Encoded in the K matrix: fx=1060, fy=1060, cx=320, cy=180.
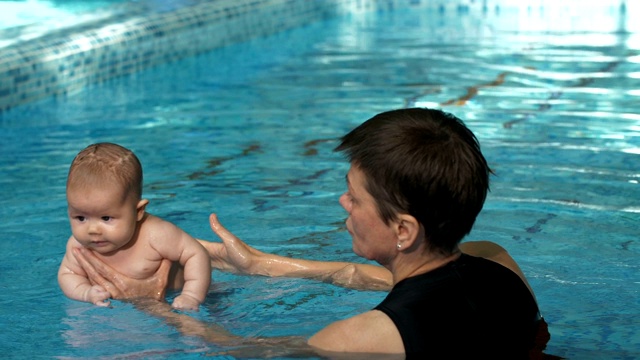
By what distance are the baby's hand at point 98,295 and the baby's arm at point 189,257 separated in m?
0.23

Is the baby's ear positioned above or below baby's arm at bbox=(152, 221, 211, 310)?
above

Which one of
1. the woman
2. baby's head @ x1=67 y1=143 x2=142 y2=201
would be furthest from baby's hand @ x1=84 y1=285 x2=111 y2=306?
the woman

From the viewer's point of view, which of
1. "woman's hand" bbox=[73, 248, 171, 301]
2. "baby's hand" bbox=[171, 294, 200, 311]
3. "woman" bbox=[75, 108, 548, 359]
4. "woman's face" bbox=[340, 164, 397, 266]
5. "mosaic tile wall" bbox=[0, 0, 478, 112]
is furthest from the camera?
"mosaic tile wall" bbox=[0, 0, 478, 112]

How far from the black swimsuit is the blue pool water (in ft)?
1.96

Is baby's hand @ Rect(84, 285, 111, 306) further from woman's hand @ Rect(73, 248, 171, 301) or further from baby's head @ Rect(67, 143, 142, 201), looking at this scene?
baby's head @ Rect(67, 143, 142, 201)

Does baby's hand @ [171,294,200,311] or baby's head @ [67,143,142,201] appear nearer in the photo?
baby's head @ [67,143,142,201]

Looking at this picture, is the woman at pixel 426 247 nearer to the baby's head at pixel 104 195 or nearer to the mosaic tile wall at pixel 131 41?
the baby's head at pixel 104 195

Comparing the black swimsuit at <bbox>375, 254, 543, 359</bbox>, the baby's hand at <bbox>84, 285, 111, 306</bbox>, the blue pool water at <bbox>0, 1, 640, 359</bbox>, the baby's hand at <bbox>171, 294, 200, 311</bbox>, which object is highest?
the black swimsuit at <bbox>375, 254, 543, 359</bbox>

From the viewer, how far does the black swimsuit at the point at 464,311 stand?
2520 millimetres

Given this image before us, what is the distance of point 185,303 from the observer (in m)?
3.50

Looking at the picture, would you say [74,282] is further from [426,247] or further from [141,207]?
[426,247]

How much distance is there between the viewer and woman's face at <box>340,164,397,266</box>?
2.61 metres

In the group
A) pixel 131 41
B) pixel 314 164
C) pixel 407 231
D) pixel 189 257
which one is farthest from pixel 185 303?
pixel 131 41

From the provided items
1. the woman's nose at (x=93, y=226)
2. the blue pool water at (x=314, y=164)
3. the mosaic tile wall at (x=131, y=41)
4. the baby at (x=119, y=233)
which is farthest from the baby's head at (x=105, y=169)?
the mosaic tile wall at (x=131, y=41)
